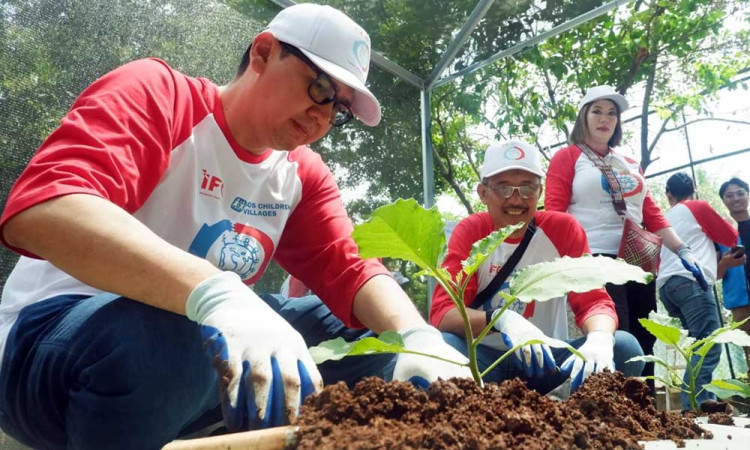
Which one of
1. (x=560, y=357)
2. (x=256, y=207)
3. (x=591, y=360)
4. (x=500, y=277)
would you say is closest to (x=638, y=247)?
(x=500, y=277)

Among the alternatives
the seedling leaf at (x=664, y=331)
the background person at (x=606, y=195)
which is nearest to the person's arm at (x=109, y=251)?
Answer: the seedling leaf at (x=664, y=331)

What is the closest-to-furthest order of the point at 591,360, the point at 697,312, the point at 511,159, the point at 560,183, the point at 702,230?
the point at 591,360 → the point at 511,159 → the point at 560,183 → the point at 697,312 → the point at 702,230

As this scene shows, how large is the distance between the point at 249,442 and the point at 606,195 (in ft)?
7.11

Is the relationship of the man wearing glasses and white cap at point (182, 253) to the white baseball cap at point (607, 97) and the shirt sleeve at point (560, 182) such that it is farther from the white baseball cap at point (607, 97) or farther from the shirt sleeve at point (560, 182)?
the white baseball cap at point (607, 97)

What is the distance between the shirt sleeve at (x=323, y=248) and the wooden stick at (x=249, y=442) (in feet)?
2.27

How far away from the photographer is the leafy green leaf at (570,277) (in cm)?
72

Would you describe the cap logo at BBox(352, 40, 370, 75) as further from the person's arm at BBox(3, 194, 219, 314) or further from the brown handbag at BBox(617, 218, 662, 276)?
the brown handbag at BBox(617, 218, 662, 276)

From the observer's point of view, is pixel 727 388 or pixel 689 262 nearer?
pixel 727 388

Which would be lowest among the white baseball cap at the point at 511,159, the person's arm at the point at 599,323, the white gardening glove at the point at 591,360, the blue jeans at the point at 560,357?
the blue jeans at the point at 560,357

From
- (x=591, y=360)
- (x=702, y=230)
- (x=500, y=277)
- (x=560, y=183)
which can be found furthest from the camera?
(x=702, y=230)

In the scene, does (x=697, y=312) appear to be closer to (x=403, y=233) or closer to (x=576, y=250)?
(x=576, y=250)

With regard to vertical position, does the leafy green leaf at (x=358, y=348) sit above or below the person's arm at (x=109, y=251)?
below

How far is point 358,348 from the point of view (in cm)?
69

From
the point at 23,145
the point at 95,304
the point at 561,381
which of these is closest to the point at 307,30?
the point at 95,304
